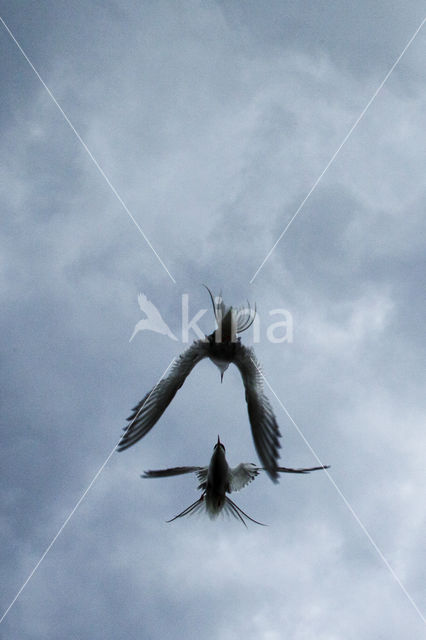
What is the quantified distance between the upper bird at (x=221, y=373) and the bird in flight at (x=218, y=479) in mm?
474

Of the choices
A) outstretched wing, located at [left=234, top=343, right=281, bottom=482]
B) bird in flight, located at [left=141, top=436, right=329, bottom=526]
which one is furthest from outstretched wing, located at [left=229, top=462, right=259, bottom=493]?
outstretched wing, located at [left=234, top=343, right=281, bottom=482]

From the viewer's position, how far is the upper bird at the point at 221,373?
514 cm

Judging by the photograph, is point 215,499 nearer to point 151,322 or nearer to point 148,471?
point 148,471

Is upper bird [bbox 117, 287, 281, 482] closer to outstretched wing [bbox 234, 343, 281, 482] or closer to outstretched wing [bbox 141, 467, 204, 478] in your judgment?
outstretched wing [bbox 234, 343, 281, 482]

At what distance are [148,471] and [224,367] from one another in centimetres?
128

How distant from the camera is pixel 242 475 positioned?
19.2 feet

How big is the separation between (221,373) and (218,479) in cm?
102

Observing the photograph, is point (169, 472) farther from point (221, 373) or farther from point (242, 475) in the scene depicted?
point (221, 373)

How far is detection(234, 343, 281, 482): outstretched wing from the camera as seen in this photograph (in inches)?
174

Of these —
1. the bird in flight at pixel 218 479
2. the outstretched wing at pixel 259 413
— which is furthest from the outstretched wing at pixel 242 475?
the outstretched wing at pixel 259 413

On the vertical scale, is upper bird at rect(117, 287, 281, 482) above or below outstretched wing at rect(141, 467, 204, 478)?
above

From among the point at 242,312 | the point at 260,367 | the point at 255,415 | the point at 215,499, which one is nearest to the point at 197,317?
the point at 242,312

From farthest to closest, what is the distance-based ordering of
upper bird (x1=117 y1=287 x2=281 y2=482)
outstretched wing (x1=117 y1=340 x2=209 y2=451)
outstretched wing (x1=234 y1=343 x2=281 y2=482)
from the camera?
1. outstretched wing (x1=117 y1=340 x2=209 y2=451)
2. upper bird (x1=117 y1=287 x2=281 y2=482)
3. outstretched wing (x1=234 y1=343 x2=281 y2=482)

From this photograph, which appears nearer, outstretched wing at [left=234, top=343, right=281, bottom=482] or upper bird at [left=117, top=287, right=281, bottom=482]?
outstretched wing at [left=234, top=343, right=281, bottom=482]
